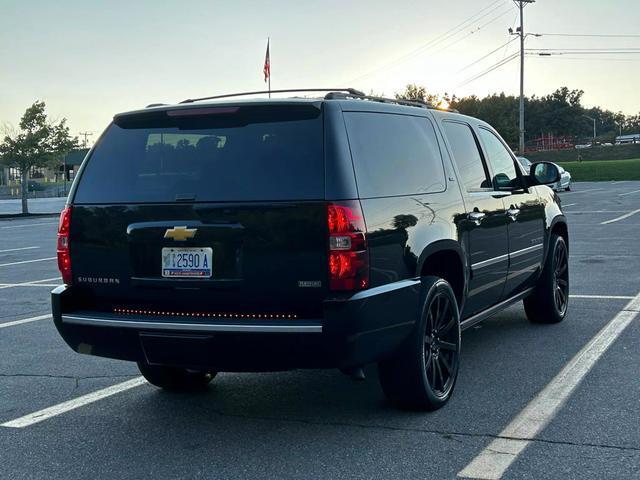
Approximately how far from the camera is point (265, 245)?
442 cm

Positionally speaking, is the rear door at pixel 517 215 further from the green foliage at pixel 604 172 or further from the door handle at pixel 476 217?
the green foliage at pixel 604 172

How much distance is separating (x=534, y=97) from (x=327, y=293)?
498 ft

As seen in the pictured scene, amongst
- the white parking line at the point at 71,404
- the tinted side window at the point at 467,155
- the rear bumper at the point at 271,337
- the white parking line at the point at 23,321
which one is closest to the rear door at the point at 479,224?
the tinted side window at the point at 467,155

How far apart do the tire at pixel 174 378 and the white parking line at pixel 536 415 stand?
2174 millimetres

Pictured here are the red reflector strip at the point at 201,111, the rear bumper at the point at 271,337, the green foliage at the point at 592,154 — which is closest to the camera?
the rear bumper at the point at 271,337

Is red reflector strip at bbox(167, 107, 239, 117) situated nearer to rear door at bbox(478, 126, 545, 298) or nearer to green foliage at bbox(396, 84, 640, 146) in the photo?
rear door at bbox(478, 126, 545, 298)

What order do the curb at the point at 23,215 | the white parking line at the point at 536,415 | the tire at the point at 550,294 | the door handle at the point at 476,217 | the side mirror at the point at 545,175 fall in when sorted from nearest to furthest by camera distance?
the white parking line at the point at 536,415
the door handle at the point at 476,217
the side mirror at the point at 545,175
the tire at the point at 550,294
the curb at the point at 23,215

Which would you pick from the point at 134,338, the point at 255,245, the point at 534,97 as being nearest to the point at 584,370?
the point at 255,245

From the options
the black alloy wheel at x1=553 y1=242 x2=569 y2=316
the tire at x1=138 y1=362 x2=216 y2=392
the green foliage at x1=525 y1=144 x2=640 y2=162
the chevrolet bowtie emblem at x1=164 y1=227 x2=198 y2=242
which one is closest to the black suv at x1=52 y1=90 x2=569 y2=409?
the chevrolet bowtie emblem at x1=164 y1=227 x2=198 y2=242

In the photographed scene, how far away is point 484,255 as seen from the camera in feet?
20.0

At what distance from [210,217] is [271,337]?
0.72 metres

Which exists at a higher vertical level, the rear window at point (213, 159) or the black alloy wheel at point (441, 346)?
the rear window at point (213, 159)

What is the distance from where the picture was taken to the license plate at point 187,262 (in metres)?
4.52

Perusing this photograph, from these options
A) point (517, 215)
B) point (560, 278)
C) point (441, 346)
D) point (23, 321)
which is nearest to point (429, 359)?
point (441, 346)
